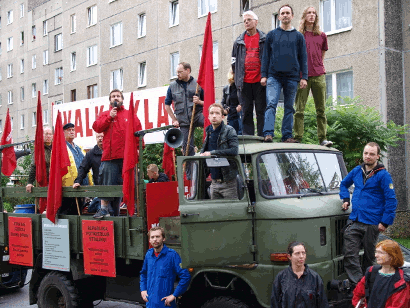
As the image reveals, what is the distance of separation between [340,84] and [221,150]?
13.7 meters

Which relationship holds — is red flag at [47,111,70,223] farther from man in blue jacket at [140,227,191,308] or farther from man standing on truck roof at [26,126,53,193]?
man in blue jacket at [140,227,191,308]

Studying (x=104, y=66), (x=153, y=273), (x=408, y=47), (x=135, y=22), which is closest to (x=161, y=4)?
(x=135, y=22)

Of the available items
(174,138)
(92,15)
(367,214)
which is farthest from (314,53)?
(92,15)

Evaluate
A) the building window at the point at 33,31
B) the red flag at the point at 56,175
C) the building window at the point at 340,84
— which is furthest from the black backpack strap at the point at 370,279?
the building window at the point at 33,31

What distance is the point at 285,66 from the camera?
7.32 metres

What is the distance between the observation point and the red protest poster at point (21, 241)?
321 inches

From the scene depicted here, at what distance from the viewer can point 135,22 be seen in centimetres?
2822

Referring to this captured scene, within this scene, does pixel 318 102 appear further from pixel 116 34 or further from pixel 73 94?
pixel 73 94

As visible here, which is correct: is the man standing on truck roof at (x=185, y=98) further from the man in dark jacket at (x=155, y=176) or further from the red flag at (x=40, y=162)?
the red flag at (x=40, y=162)

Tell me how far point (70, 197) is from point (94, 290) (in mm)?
1378

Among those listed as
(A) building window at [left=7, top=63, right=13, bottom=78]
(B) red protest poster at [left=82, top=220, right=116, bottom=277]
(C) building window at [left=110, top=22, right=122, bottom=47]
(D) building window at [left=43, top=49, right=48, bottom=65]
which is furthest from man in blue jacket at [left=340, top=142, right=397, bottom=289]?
(A) building window at [left=7, top=63, right=13, bottom=78]

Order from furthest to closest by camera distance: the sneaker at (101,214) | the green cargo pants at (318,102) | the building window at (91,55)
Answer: the building window at (91,55) → the green cargo pants at (318,102) → the sneaker at (101,214)

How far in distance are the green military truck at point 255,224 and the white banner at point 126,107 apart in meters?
4.64

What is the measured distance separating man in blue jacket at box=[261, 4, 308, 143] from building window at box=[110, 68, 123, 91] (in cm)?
2278
